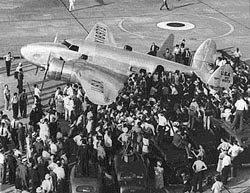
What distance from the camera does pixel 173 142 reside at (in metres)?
21.7

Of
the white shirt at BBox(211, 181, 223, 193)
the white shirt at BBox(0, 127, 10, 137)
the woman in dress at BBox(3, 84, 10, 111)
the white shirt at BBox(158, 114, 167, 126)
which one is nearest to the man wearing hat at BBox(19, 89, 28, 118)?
the woman in dress at BBox(3, 84, 10, 111)

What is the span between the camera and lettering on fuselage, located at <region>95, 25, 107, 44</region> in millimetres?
32500

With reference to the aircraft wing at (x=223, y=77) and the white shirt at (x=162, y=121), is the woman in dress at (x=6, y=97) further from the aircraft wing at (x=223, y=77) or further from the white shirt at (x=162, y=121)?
the aircraft wing at (x=223, y=77)

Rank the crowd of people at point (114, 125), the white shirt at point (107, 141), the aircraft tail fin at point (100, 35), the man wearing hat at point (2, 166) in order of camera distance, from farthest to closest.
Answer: the aircraft tail fin at point (100, 35) → the white shirt at point (107, 141) → the man wearing hat at point (2, 166) → the crowd of people at point (114, 125)

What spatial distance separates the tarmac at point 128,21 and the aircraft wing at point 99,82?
5.64 m

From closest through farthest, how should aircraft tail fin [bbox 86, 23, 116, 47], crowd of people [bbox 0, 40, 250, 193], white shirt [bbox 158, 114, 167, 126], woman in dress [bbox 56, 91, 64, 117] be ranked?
crowd of people [bbox 0, 40, 250, 193] < white shirt [bbox 158, 114, 167, 126] < woman in dress [bbox 56, 91, 64, 117] < aircraft tail fin [bbox 86, 23, 116, 47]

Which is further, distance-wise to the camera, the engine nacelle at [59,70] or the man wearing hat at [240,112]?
the engine nacelle at [59,70]

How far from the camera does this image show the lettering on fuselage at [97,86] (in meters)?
26.2

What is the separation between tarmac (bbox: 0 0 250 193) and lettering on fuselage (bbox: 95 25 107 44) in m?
4.03

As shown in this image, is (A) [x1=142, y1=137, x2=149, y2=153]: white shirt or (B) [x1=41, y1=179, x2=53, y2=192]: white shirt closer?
(B) [x1=41, y1=179, x2=53, y2=192]: white shirt

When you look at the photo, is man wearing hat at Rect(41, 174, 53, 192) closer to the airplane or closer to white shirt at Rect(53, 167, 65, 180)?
white shirt at Rect(53, 167, 65, 180)


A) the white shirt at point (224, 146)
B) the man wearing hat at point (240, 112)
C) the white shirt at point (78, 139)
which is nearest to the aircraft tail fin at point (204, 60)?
the man wearing hat at point (240, 112)

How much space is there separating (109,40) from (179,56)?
4421 millimetres

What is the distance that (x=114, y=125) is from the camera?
22.8 m
